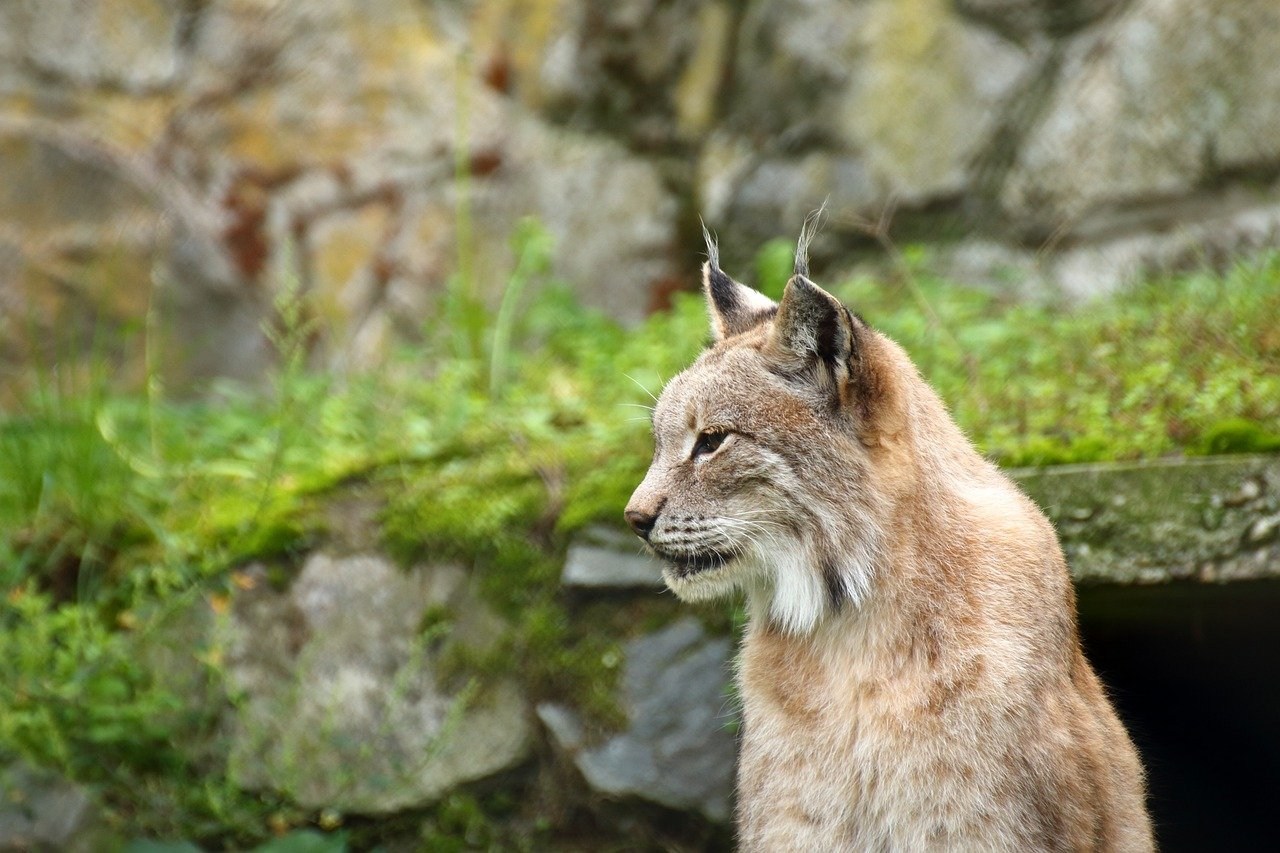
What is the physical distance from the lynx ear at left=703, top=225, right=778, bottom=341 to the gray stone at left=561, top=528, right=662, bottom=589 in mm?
1021

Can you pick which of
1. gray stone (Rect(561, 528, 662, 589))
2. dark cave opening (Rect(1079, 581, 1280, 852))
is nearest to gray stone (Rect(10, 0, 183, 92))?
gray stone (Rect(561, 528, 662, 589))

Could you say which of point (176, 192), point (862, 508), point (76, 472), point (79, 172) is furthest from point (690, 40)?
point (862, 508)

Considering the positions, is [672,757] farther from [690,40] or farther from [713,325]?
[690,40]

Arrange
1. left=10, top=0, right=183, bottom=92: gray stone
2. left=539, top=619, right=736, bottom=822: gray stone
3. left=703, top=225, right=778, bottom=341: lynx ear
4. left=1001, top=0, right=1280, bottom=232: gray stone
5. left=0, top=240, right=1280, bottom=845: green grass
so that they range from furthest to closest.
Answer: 1. left=10, top=0, right=183, bottom=92: gray stone
2. left=1001, top=0, right=1280, bottom=232: gray stone
3. left=0, top=240, right=1280, bottom=845: green grass
4. left=539, top=619, right=736, bottom=822: gray stone
5. left=703, top=225, right=778, bottom=341: lynx ear

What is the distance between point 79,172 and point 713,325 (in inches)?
174

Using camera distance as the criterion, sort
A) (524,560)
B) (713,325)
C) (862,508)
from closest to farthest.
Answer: (862,508)
(713,325)
(524,560)

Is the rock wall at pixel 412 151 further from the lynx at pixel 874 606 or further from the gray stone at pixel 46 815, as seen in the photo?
the lynx at pixel 874 606

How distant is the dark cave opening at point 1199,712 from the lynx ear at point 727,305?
4.87ft

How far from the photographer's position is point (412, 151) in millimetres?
6492

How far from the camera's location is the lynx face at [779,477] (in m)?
2.92

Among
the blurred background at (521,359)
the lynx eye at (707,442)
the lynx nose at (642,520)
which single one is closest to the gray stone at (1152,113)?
the blurred background at (521,359)

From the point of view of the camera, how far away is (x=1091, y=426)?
4.03 meters

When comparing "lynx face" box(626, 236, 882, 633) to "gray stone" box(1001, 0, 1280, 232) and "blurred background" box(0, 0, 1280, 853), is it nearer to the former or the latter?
"blurred background" box(0, 0, 1280, 853)

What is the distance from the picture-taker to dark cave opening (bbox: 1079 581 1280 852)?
13.2 feet
